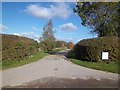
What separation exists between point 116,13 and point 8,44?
566 inches

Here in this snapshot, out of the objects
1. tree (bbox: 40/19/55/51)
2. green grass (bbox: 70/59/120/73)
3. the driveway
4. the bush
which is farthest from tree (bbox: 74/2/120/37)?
tree (bbox: 40/19/55/51)

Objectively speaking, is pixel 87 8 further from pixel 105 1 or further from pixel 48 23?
pixel 48 23

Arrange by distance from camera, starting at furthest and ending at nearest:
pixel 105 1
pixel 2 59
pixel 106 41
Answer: pixel 105 1, pixel 106 41, pixel 2 59

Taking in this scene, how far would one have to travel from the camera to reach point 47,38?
45.7 metres

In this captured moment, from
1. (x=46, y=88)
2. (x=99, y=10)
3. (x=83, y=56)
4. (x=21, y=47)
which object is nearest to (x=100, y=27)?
(x=99, y=10)

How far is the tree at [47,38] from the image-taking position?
45219 millimetres

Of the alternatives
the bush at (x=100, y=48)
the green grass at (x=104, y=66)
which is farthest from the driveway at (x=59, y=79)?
the bush at (x=100, y=48)

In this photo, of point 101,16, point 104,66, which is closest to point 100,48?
point 104,66

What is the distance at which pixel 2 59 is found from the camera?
15469 millimetres

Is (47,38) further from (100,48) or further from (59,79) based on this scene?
(59,79)

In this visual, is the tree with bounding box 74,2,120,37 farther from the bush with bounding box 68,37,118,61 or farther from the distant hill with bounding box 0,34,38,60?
the distant hill with bounding box 0,34,38,60

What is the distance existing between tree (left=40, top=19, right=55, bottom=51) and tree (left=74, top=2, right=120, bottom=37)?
20918 millimetres

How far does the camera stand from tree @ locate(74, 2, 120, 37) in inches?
904

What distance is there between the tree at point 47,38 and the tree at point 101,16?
20.9 meters
